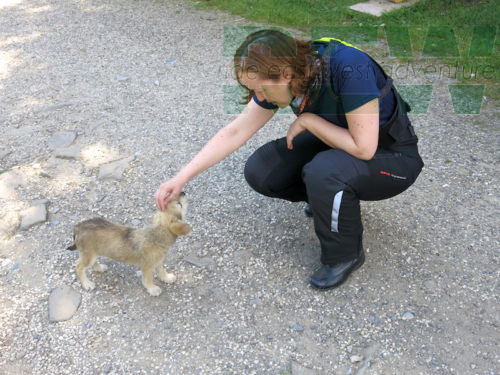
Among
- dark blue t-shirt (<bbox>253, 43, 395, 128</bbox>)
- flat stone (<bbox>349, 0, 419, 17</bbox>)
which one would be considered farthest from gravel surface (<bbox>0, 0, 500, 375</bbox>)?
flat stone (<bbox>349, 0, 419, 17</bbox>)

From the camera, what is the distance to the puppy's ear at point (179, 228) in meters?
2.57

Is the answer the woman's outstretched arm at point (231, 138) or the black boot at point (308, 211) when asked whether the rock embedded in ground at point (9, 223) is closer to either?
the woman's outstretched arm at point (231, 138)

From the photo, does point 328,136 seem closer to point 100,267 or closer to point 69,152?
point 100,267

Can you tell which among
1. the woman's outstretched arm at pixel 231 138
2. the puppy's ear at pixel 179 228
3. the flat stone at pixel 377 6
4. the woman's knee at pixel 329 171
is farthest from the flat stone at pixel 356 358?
the flat stone at pixel 377 6

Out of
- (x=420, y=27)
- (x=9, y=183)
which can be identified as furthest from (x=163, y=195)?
(x=420, y=27)

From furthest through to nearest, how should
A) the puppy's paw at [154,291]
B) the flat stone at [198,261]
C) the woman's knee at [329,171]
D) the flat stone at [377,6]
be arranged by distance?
the flat stone at [377,6] → the flat stone at [198,261] → the puppy's paw at [154,291] → the woman's knee at [329,171]

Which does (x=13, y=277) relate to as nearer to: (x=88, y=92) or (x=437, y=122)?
(x=88, y=92)

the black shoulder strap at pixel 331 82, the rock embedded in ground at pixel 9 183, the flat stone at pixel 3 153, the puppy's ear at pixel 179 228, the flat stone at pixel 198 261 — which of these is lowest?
the flat stone at pixel 198 261

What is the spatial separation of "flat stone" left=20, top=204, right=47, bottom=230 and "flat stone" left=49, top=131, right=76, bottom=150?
0.95 metres

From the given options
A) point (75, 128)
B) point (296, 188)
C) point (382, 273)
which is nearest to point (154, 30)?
point (75, 128)

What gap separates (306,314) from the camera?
9.21 feet

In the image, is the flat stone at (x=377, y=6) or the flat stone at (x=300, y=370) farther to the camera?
the flat stone at (x=377, y=6)

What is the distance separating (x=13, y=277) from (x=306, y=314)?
6.27 ft

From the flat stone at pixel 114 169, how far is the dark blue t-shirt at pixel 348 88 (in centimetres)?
201
